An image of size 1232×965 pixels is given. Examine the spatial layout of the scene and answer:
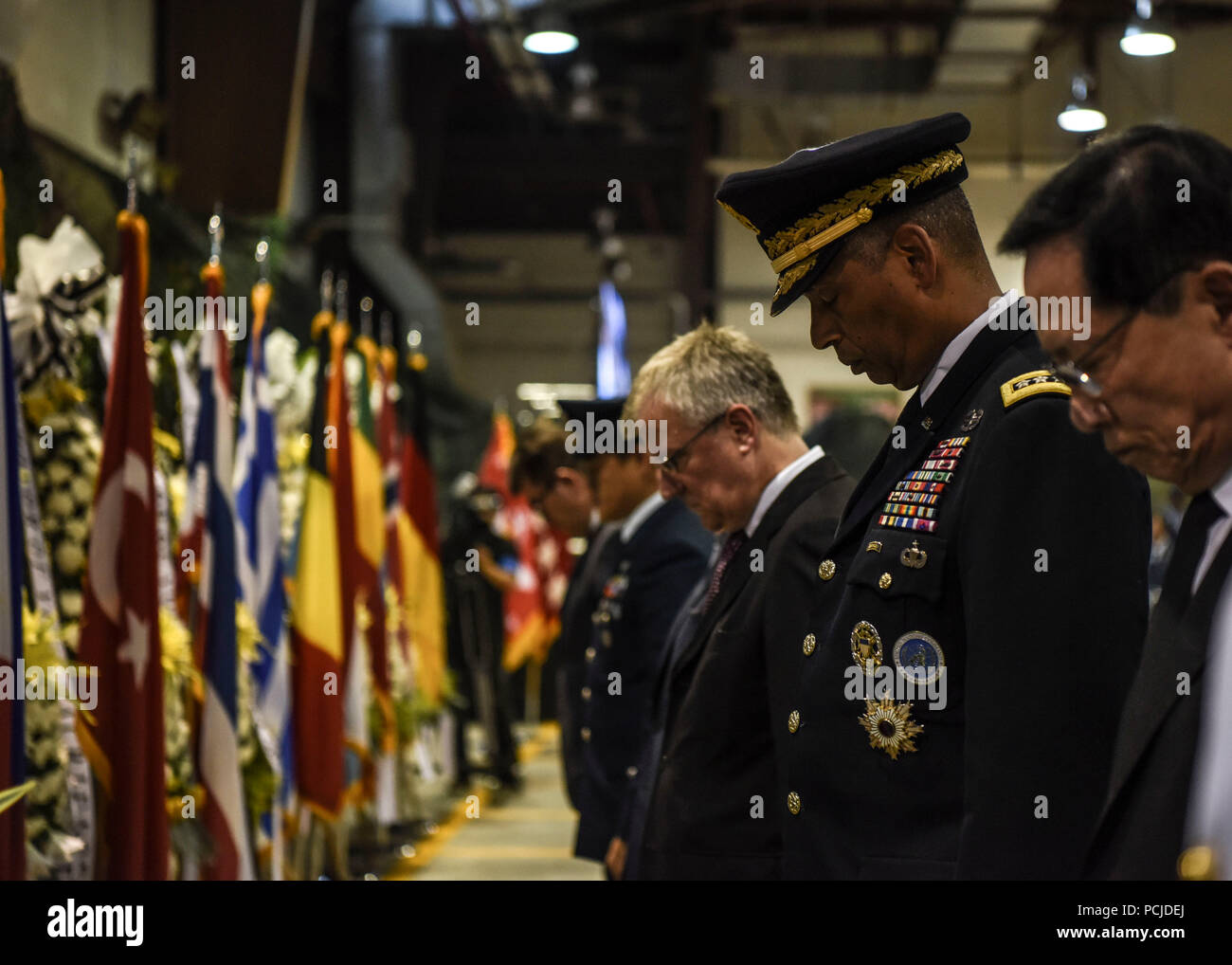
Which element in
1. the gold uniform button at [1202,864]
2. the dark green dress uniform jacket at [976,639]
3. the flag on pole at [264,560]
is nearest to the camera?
the gold uniform button at [1202,864]

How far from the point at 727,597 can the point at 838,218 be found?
80 cm

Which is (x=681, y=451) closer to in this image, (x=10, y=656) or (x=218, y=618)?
(x=10, y=656)

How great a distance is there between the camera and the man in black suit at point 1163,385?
1.12 m

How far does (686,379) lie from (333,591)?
2916mm

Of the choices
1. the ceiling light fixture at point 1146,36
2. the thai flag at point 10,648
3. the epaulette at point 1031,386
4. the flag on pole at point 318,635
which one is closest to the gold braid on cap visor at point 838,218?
the epaulette at point 1031,386

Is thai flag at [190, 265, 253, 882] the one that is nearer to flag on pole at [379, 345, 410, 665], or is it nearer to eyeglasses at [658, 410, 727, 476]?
eyeglasses at [658, 410, 727, 476]

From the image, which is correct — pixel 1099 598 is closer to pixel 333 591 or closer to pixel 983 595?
pixel 983 595

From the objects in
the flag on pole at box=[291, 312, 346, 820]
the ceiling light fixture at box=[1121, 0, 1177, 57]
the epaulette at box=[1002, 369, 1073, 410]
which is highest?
the ceiling light fixture at box=[1121, 0, 1177, 57]

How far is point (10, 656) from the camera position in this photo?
8.39ft

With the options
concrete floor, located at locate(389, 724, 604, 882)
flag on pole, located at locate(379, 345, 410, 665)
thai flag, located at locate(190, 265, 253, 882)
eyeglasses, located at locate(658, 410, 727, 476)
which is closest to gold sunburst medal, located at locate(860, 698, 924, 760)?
eyeglasses, located at locate(658, 410, 727, 476)

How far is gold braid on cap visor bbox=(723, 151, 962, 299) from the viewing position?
1701 millimetres

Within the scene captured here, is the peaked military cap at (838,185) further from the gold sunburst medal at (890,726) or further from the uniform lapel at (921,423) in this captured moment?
the gold sunburst medal at (890,726)

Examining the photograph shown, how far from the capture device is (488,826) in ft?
26.2

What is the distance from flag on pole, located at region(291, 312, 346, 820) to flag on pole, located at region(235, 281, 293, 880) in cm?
13
